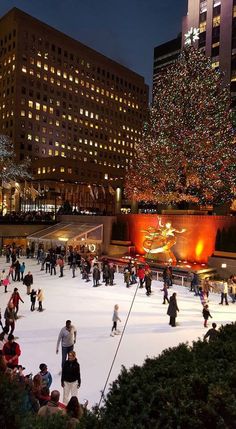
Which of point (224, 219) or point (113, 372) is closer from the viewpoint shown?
point (113, 372)

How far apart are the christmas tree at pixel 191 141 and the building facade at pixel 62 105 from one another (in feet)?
121

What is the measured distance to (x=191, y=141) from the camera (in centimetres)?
2834

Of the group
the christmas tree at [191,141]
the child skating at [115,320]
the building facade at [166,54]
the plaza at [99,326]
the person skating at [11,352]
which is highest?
the building facade at [166,54]

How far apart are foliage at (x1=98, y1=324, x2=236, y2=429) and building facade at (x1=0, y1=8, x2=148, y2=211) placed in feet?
208

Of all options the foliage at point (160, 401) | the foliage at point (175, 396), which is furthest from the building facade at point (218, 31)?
the foliage at point (160, 401)

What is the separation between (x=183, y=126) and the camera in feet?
95.8

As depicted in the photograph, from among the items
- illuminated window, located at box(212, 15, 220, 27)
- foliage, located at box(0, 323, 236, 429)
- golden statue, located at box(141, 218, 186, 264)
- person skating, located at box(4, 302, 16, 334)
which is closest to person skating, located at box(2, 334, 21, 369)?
person skating, located at box(4, 302, 16, 334)

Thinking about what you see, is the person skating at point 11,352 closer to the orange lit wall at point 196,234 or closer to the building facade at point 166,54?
the orange lit wall at point 196,234

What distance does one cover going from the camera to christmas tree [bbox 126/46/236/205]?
28406 millimetres

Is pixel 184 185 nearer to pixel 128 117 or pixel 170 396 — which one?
pixel 170 396

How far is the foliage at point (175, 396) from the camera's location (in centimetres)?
338

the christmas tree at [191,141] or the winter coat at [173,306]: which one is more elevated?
the christmas tree at [191,141]

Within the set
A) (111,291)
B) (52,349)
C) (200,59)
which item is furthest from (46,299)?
(200,59)

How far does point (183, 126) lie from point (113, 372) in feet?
77.9
